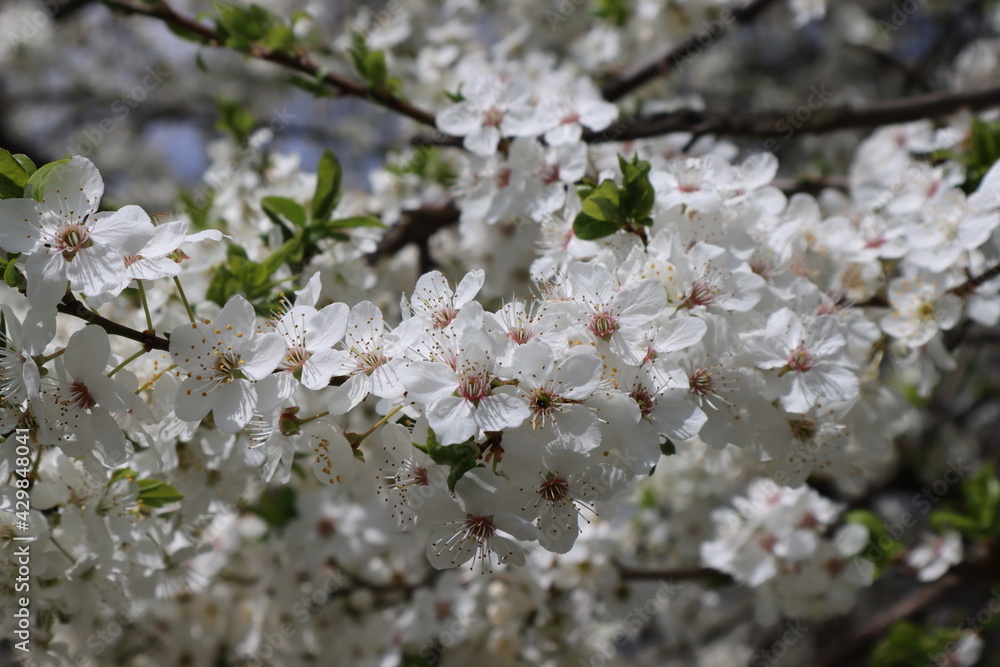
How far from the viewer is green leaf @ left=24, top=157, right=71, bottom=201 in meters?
1.37

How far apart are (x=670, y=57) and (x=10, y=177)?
263cm

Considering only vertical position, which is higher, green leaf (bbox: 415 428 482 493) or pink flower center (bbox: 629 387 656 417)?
pink flower center (bbox: 629 387 656 417)

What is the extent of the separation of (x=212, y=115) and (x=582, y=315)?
235 inches

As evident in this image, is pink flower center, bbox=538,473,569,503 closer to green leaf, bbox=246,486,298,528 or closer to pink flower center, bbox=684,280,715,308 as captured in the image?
pink flower center, bbox=684,280,715,308

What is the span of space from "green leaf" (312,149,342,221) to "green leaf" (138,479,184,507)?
81 centimetres

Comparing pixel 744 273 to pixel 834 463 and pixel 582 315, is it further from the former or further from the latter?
pixel 834 463

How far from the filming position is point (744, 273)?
158 centimetres

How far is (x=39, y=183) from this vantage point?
1.38 metres

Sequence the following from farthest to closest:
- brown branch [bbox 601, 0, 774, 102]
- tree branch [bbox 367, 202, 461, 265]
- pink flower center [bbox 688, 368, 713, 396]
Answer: brown branch [bbox 601, 0, 774, 102] → tree branch [bbox 367, 202, 461, 265] → pink flower center [bbox 688, 368, 713, 396]

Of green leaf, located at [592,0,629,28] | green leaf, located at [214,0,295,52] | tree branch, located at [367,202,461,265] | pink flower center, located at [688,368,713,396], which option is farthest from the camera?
green leaf, located at [592,0,629,28]

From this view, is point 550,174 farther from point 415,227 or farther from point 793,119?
point 793,119

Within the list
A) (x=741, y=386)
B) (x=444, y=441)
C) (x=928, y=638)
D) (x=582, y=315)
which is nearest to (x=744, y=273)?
(x=741, y=386)

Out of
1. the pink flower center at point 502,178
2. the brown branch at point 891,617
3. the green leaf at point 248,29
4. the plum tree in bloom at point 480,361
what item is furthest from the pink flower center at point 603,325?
the brown branch at point 891,617

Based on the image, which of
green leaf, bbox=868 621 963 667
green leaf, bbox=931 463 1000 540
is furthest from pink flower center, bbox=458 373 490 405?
green leaf, bbox=868 621 963 667
